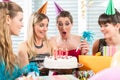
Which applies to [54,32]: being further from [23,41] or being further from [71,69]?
[71,69]

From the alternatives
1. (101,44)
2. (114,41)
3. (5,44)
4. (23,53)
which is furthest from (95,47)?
(5,44)

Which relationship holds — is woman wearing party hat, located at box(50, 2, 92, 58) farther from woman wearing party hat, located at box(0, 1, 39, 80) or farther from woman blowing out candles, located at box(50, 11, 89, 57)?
woman wearing party hat, located at box(0, 1, 39, 80)

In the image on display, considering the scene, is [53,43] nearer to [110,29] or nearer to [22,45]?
[22,45]

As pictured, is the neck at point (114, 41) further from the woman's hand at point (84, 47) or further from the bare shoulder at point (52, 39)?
the bare shoulder at point (52, 39)

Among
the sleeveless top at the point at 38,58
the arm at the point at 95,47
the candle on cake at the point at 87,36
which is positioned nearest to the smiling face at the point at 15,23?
the sleeveless top at the point at 38,58

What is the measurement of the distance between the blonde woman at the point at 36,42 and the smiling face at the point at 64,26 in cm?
10

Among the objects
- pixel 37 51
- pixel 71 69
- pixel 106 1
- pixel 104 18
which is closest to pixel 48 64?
pixel 71 69

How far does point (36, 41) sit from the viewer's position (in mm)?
1895

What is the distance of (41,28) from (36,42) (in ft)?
0.40

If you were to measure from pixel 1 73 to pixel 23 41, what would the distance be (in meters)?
0.85

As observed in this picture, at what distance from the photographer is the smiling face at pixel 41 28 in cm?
192

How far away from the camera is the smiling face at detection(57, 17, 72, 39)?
6.43 ft

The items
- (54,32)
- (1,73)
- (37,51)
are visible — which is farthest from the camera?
(54,32)

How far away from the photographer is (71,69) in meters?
1.56
